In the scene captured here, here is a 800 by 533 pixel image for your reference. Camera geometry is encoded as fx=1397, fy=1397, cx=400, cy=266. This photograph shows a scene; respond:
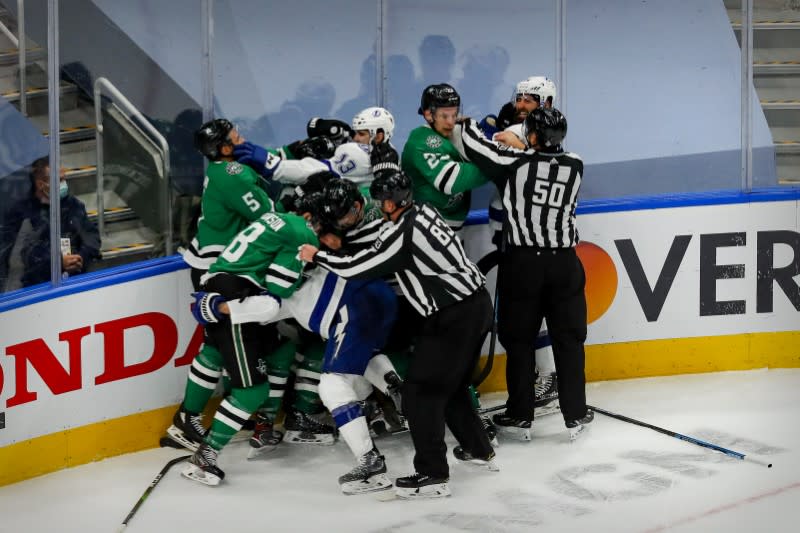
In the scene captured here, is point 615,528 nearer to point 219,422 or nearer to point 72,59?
point 219,422

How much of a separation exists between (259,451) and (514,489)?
3.71 feet

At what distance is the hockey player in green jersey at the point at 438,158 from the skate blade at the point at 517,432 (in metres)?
1.00

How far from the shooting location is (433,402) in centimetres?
512

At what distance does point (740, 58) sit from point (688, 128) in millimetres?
414

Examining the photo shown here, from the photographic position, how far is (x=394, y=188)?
Result: 16.5ft

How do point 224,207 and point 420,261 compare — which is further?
point 224,207

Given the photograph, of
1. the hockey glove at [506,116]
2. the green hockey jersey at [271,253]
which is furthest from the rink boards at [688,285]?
the green hockey jersey at [271,253]

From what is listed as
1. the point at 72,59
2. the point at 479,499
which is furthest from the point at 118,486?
the point at 72,59

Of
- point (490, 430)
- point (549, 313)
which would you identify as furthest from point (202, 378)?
point (549, 313)

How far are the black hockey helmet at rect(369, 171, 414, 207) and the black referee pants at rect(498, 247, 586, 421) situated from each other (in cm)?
89

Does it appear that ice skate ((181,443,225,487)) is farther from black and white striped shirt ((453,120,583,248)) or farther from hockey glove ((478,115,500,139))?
hockey glove ((478,115,500,139))

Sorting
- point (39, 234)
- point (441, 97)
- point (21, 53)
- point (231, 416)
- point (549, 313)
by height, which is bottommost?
point (231, 416)

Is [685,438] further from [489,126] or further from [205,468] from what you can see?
[205,468]

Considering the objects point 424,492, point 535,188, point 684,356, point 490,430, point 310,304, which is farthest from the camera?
point 684,356
